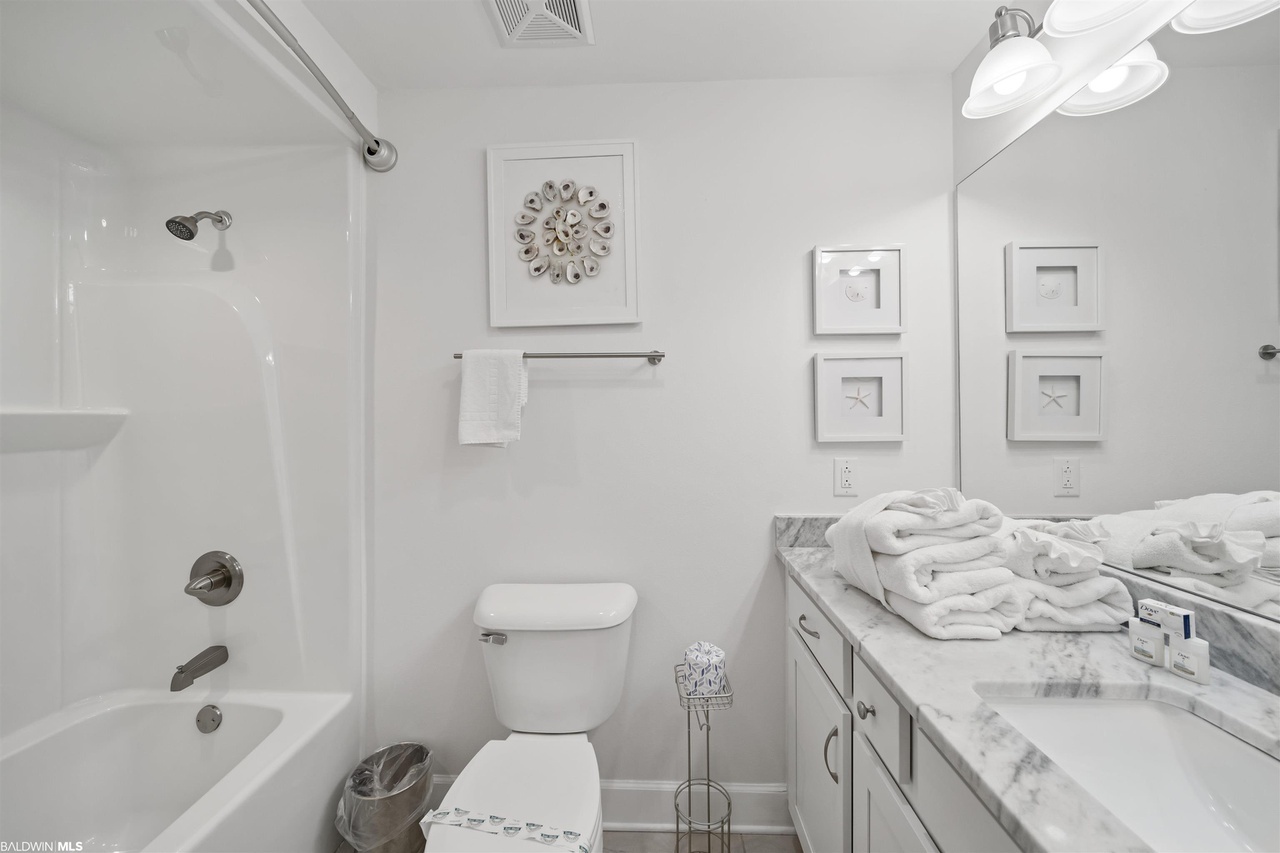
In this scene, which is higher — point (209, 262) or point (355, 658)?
point (209, 262)

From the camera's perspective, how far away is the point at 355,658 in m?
1.57

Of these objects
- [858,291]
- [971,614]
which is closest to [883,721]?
[971,614]

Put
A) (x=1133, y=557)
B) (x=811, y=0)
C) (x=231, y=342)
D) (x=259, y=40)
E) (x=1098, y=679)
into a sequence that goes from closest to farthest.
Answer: (x=1098, y=679), (x=1133, y=557), (x=259, y=40), (x=811, y=0), (x=231, y=342)

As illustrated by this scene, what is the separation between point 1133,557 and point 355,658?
6.40 feet

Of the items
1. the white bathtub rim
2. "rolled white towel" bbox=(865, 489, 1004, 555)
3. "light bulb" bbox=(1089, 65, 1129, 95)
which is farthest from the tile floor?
"light bulb" bbox=(1089, 65, 1129, 95)

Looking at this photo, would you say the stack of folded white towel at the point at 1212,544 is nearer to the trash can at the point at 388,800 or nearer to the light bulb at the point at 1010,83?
the light bulb at the point at 1010,83

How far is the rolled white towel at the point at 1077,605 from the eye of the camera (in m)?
0.98

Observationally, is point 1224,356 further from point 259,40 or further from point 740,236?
point 259,40

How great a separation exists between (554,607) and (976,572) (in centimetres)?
100

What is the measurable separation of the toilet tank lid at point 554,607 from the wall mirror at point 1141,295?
1073 millimetres

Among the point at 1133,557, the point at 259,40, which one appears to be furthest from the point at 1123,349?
the point at 259,40

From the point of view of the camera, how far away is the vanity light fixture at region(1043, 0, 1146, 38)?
981 mm

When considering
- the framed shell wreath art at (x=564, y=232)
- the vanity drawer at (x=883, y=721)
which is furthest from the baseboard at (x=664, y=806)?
the framed shell wreath art at (x=564, y=232)

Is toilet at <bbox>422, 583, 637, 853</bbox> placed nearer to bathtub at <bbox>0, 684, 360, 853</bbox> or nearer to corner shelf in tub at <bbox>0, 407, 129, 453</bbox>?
bathtub at <bbox>0, 684, 360, 853</bbox>
